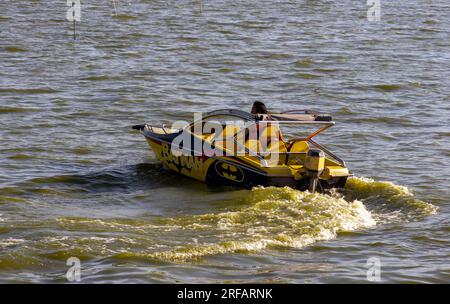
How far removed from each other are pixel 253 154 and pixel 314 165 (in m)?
1.08

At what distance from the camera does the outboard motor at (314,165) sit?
14.8 meters

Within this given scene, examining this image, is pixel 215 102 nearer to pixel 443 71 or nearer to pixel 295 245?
pixel 443 71

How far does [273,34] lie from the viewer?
1241 inches

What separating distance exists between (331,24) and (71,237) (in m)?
22.6

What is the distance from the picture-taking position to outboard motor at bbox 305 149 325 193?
14805 millimetres
